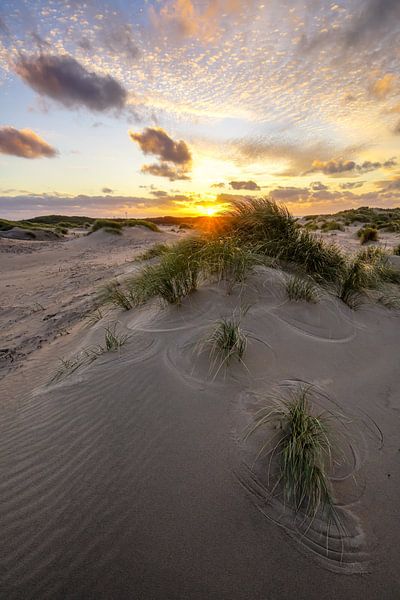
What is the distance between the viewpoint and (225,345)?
2.57 meters

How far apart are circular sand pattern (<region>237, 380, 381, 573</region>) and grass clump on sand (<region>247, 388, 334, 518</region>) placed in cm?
4

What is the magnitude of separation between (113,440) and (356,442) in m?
1.61

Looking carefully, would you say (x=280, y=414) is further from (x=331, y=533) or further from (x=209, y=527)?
(x=209, y=527)

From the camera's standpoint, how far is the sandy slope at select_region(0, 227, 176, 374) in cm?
430

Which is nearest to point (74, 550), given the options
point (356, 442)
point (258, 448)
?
point (258, 448)

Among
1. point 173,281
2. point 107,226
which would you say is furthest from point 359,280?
point 107,226

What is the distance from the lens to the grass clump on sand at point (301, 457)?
1552 mm

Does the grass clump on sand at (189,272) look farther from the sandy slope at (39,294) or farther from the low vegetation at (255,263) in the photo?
the sandy slope at (39,294)

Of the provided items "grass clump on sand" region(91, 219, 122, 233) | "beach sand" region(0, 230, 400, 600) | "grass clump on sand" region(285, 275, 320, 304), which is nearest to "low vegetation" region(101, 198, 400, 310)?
"grass clump on sand" region(285, 275, 320, 304)

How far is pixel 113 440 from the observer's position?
1.95m

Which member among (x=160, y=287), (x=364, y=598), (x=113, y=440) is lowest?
(x=364, y=598)

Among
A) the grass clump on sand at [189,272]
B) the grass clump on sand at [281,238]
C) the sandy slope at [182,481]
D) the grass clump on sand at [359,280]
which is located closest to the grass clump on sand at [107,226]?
the grass clump on sand at [281,238]

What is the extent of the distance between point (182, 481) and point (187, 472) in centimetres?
6

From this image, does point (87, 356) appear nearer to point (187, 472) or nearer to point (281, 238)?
point (187, 472)
